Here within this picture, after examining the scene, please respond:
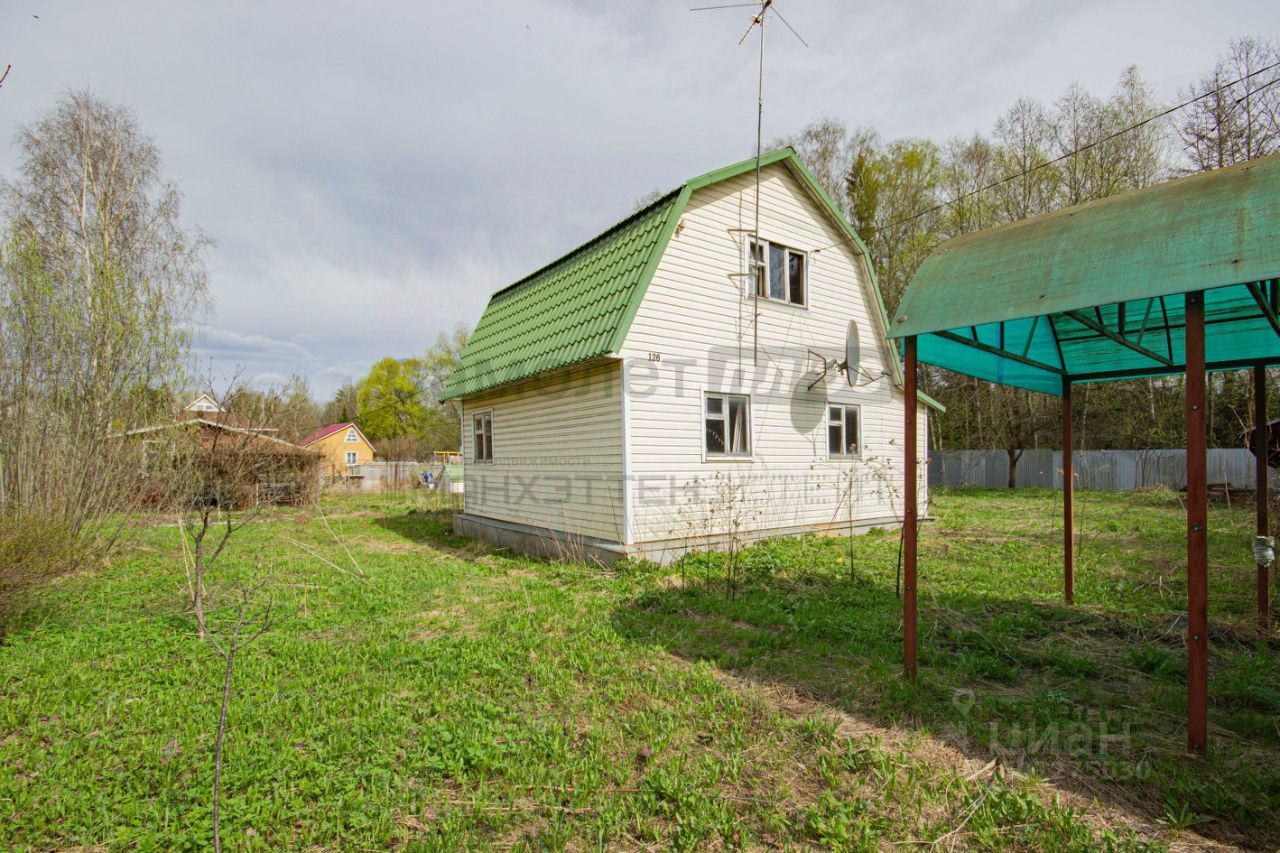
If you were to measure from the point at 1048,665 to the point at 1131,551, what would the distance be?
21.3ft

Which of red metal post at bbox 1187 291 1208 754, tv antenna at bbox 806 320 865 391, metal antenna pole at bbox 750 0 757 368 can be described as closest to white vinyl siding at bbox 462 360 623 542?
metal antenna pole at bbox 750 0 757 368

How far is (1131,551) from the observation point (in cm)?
934

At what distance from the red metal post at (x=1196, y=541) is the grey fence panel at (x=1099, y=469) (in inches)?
742

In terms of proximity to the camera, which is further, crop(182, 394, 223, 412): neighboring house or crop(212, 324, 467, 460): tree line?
crop(212, 324, 467, 460): tree line

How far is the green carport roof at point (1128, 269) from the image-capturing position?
10.5ft

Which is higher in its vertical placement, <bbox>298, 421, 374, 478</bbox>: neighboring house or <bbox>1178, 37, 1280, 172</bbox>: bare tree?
<bbox>1178, 37, 1280, 172</bbox>: bare tree

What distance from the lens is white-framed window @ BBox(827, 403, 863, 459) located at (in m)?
11.6

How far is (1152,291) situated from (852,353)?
864 centimetres

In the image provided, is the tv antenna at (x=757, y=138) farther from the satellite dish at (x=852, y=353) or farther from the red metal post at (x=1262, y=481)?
the red metal post at (x=1262, y=481)

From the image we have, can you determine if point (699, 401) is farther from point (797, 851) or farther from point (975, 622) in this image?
point (797, 851)

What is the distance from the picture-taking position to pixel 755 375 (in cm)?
1042

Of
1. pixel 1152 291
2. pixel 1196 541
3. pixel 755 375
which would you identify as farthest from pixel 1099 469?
pixel 1152 291

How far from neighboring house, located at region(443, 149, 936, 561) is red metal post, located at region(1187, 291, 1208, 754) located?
5.51m

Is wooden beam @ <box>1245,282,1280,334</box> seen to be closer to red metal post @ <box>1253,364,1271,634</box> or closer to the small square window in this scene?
red metal post @ <box>1253,364,1271,634</box>
